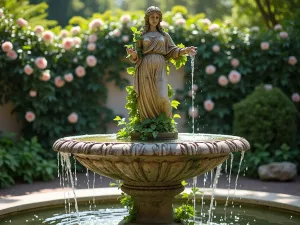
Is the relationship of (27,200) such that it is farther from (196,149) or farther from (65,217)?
(196,149)

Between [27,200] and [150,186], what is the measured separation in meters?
2.15

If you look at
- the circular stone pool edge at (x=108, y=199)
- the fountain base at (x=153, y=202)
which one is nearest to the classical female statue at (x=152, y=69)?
the fountain base at (x=153, y=202)

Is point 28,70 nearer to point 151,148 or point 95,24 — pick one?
point 95,24

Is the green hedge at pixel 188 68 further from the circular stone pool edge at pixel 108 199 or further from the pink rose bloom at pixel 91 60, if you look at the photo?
the circular stone pool edge at pixel 108 199

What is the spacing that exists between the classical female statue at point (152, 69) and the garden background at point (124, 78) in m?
4.62

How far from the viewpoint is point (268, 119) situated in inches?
342

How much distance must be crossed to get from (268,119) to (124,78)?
2.93m

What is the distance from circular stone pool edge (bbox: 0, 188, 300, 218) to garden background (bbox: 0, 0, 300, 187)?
8.26 feet

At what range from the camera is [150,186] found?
4.12m

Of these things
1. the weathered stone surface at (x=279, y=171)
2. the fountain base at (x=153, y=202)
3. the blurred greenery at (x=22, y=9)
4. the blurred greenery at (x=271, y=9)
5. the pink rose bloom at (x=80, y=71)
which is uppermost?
the blurred greenery at (x=271, y=9)

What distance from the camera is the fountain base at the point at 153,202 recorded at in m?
4.13

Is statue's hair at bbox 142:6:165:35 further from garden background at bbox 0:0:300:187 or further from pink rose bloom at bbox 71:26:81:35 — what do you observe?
pink rose bloom at bbox 71:26:81:35

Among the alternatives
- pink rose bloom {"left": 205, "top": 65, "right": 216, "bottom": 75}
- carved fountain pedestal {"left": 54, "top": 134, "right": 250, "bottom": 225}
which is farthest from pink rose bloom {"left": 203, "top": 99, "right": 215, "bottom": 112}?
carved fountain pedestal {"left": 54, "top": 134, "right": 250, "bottom": 225}

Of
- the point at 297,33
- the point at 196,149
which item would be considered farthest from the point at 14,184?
the point at 297,33
